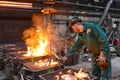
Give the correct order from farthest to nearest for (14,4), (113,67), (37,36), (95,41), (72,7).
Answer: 1. (72,7)
2. (113,67)
3. (37,36)
4. (14,4)
5. (95,41)

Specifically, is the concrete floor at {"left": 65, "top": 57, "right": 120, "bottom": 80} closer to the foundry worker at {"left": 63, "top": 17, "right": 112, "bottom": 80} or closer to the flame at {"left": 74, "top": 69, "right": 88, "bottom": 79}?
the foundry worker at {"left": 63, "top": 17, "right": 112, "bottom": 80}

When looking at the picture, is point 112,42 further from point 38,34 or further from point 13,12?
point 13,12

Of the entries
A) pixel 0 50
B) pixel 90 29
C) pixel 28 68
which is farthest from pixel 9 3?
pixel 90 29

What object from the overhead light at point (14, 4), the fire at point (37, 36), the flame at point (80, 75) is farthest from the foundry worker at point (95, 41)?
the overhead light at point (14, 4)

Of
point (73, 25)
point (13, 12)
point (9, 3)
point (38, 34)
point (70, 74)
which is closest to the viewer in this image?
point (70, 74)

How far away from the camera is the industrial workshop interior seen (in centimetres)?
329

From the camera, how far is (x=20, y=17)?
6.47 meters

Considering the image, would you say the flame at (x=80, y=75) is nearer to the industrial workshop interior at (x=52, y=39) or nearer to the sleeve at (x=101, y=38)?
the industrial workshop interior at (x=52, y=39)

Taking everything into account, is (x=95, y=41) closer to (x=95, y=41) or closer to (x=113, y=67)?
(x=95, y=41)

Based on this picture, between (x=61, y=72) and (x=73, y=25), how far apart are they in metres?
0.92

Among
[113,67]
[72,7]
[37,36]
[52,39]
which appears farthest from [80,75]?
[72,7]

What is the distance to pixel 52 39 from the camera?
704cm

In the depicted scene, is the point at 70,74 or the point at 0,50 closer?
the point at 70,74

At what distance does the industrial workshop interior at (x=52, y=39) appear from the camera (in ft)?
10.8
